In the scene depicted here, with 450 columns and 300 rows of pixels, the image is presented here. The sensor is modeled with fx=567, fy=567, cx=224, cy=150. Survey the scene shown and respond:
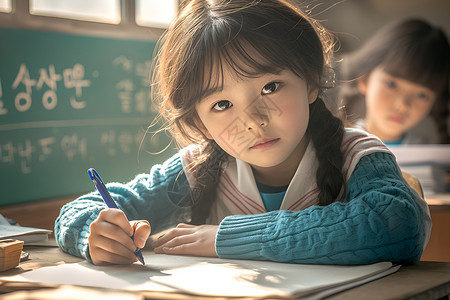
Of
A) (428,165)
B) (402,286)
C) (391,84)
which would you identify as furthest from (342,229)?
(391,84)

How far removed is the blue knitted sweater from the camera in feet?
2.62

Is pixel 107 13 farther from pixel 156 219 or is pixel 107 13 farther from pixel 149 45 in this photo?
pixel 156 219

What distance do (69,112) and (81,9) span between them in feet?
1.60

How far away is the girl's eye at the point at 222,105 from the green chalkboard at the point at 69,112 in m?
1.16

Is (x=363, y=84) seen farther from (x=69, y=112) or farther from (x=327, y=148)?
(x=327, y=148)

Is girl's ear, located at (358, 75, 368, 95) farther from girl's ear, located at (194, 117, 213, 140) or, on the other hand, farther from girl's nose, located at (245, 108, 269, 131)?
girl's nose, located at (245, 108, 269, 131)

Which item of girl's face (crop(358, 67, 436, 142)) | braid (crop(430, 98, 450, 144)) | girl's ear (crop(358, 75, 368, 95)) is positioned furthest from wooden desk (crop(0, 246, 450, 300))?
braid (crop(430, 98, 450, 144))

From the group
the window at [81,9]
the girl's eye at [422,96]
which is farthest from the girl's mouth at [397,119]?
the window at [81,9]

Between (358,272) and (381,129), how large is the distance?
77.7 inches

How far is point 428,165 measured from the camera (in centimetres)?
209

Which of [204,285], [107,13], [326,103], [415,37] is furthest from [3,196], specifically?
[415,37]

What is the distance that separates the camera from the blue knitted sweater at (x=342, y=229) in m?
0.80

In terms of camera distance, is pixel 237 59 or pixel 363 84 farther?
pixel 363 84

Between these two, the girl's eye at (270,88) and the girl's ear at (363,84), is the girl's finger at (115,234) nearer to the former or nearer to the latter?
the girl's eye at (270,88)
